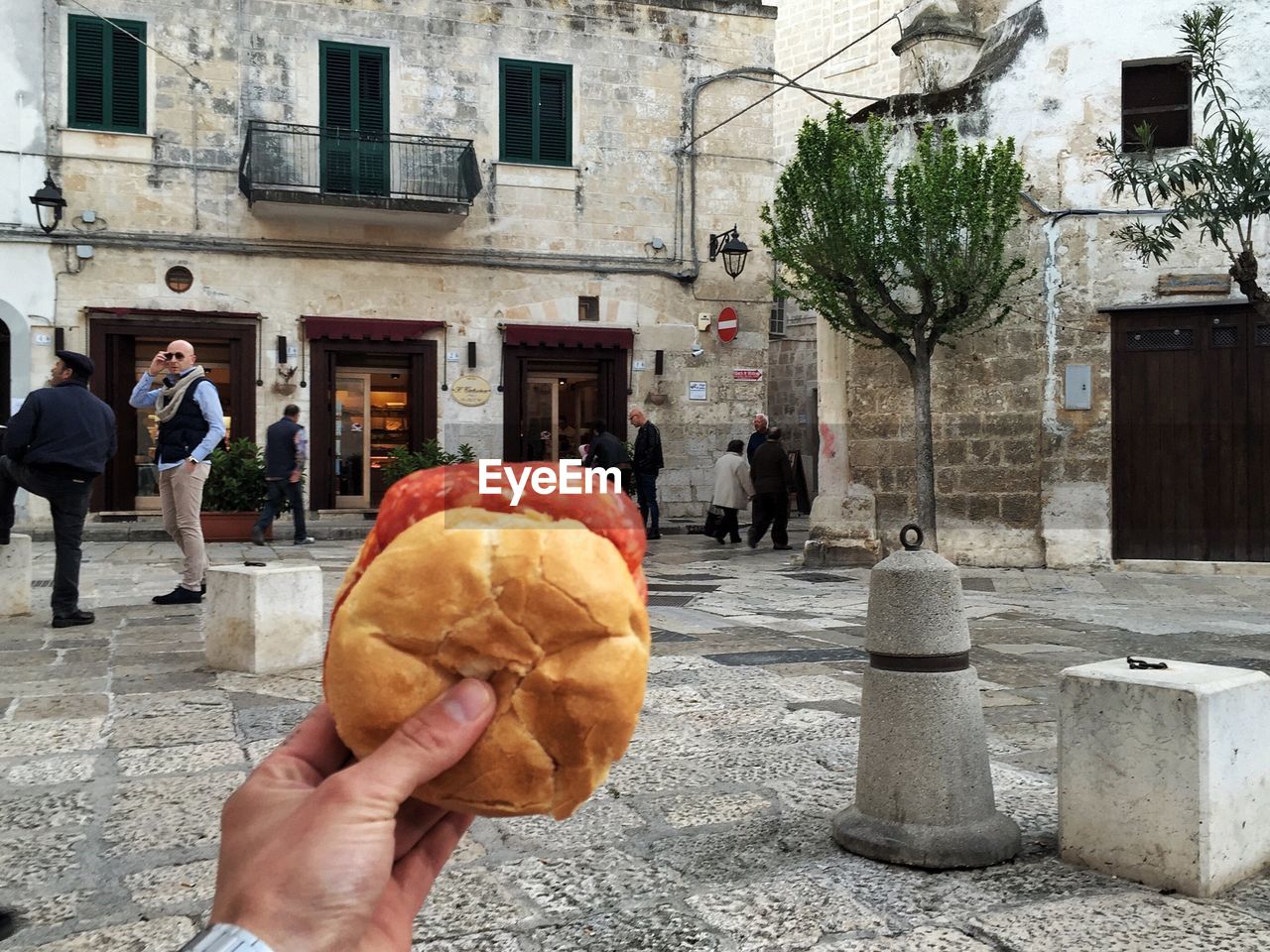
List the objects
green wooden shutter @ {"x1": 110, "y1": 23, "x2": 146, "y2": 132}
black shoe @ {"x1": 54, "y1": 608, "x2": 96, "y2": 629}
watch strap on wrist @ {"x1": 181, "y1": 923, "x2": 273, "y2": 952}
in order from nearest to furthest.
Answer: watch strap on wrist @ {"x1": 181, "y1": 923, "x2": 273, "y2": 952}
black shoe @ {"x1": 54, "y1": 608, "x2": 96, "y2": 629}
green wooden shutter @ {"x1": 110, "y1": 23, "x2": 146, "y2": 132}

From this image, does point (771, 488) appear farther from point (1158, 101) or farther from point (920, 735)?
point (920, 735)

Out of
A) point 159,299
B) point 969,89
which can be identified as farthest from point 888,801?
point 159,299

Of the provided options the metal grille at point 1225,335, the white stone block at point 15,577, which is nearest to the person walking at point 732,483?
the metal grille at point 1225,335

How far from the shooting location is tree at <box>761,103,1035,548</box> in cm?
1193

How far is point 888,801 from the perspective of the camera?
3564mm

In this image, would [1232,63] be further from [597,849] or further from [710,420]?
[597,849]

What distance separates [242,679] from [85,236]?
1309 cm

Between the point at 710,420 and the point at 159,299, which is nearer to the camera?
the point at 159,299

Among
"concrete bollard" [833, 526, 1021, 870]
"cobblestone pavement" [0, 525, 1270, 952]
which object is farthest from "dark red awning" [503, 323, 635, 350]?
"concrete bollard" [833, 526, 1021, 870]

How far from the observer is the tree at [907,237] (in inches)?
470

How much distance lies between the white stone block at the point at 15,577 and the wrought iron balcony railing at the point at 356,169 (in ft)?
32.0

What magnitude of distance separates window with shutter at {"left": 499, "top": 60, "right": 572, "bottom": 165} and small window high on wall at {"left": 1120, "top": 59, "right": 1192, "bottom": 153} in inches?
359

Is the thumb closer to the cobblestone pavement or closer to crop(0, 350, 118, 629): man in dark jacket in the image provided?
the cobblestone pavement

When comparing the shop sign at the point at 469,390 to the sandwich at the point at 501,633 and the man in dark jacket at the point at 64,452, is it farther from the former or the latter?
the sandwich at the point at 501,633
